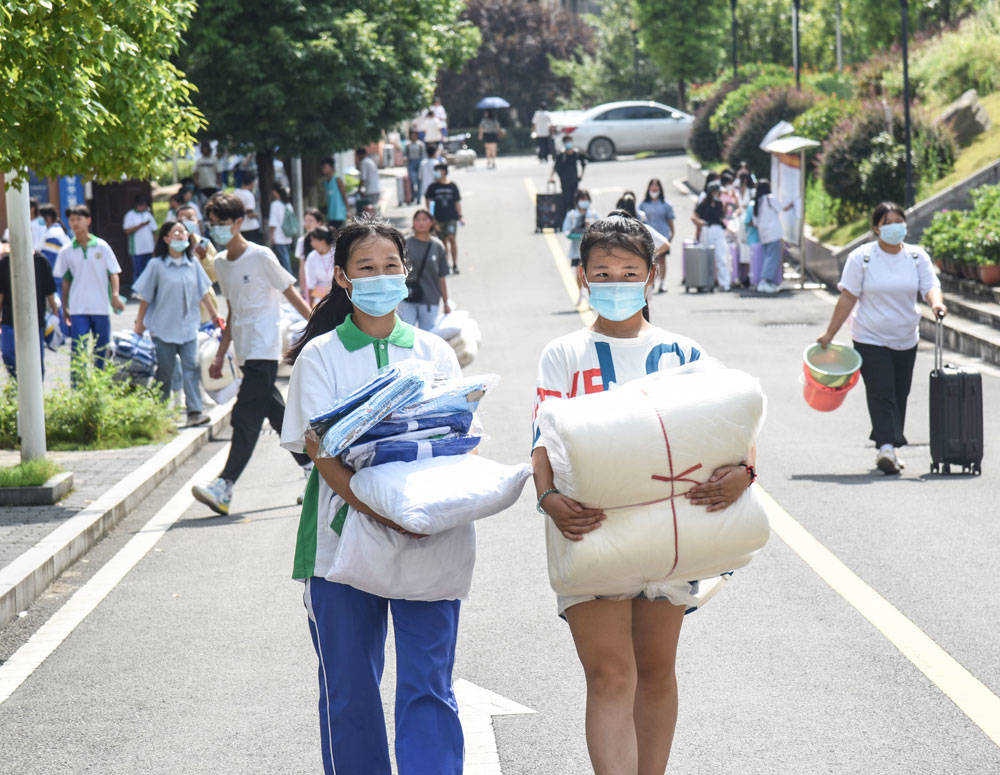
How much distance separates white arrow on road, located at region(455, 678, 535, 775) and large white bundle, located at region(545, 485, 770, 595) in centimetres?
135

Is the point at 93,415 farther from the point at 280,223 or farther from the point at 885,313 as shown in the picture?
the point at 280,223

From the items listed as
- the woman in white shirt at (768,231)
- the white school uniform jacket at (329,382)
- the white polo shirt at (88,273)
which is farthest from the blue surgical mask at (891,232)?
the woman in white shirt at (768,231)

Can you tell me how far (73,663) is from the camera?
22.8 ft

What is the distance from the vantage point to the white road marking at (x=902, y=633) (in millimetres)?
5832

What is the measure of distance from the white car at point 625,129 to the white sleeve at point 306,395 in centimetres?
4683

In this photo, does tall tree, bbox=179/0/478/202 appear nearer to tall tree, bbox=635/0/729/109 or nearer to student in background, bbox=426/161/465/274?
student in background, bbox=426/161/465/274

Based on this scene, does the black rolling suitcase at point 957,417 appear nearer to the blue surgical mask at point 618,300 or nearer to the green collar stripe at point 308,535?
the blue surgical mask at point 618,300

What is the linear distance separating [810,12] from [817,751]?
59.0 meters

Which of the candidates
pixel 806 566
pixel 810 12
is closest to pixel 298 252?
pixel 806 566

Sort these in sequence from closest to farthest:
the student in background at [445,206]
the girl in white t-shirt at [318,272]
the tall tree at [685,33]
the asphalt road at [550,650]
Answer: the asphalt road at [550,650], the girl in white t-shirt at [318,272], the student in background at [445,206], the tall tree at [685,33]

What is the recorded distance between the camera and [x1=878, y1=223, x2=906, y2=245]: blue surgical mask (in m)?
10.7

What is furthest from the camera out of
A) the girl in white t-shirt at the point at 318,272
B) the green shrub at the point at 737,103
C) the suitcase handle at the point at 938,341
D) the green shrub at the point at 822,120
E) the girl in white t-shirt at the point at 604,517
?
the green shrub at the point at 737,103

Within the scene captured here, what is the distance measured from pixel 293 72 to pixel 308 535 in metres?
24.6

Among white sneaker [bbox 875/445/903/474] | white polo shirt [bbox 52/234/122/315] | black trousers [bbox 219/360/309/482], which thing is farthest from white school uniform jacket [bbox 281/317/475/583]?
white polo shirt [bbox 52/234/122/315]
